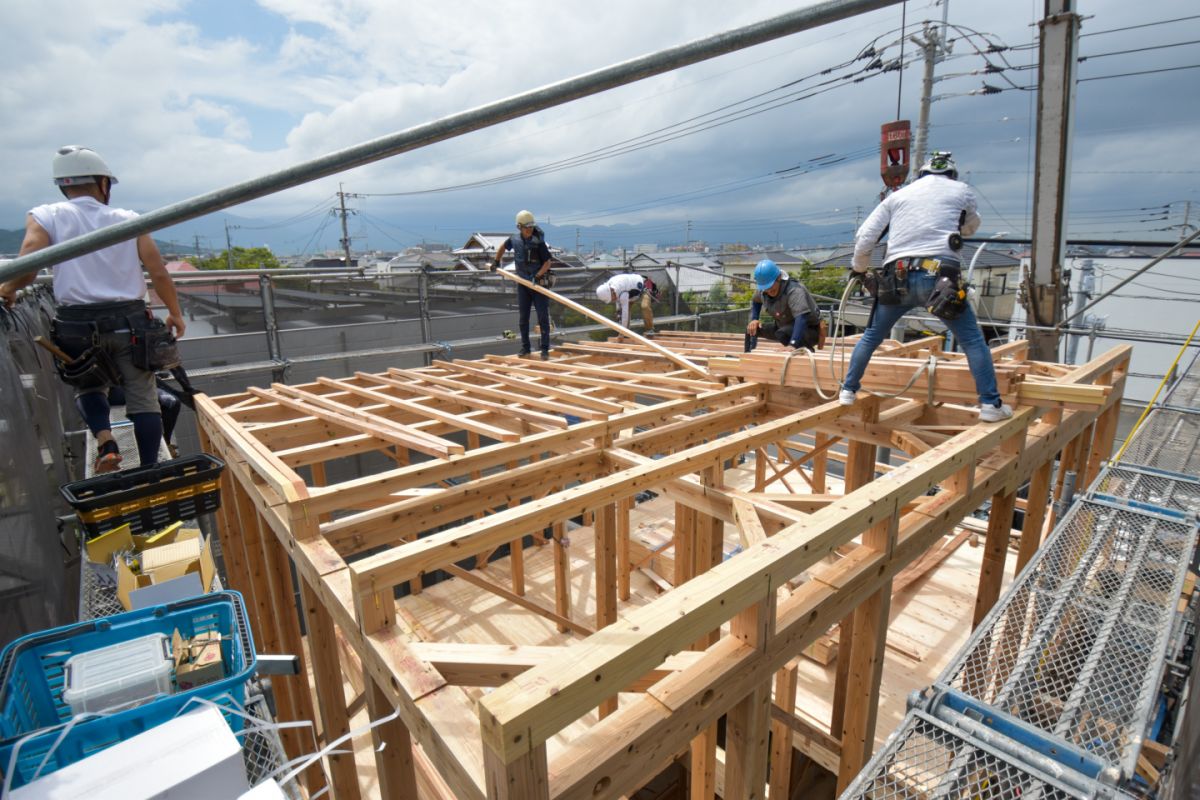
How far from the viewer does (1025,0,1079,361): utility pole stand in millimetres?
5281

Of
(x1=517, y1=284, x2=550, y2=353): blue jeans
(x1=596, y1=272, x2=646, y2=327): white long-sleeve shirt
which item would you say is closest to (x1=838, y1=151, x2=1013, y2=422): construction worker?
(x1=517, y1=284, x2=550, y2=353): blue jeans

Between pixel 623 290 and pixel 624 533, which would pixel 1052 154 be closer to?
pixel 624 533

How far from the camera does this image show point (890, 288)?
148 inches

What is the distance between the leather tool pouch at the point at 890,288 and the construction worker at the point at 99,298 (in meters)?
4.42

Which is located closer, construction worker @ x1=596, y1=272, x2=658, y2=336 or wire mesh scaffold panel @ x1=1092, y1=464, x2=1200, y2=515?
wire mesh scaffold panel @ x1=1092, y1=464, x2=1200, y2=515

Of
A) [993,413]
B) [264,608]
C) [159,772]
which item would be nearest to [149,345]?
[264,608]

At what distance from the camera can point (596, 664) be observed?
5.18 ft

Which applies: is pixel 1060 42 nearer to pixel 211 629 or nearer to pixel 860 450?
pixel 860 450

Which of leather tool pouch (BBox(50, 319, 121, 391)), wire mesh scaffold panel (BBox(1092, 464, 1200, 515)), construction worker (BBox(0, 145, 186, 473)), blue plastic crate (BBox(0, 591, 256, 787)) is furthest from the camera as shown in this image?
wire mesh scaffold panel (BBox(1092, 464, 1200, 515))

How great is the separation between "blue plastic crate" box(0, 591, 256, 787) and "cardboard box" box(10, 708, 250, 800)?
18 cm

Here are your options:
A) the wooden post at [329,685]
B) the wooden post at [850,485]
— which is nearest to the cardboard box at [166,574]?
the wooden post at [329,685]

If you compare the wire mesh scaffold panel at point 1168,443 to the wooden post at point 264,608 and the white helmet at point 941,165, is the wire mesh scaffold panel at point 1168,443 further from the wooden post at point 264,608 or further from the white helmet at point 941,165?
the wooden post at point 264,608

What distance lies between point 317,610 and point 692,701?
2.11 meters

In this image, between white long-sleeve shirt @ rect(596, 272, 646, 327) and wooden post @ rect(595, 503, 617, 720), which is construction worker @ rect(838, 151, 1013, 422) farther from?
white long-sleeve shirt @ rect(596, 272, 646, 327)
